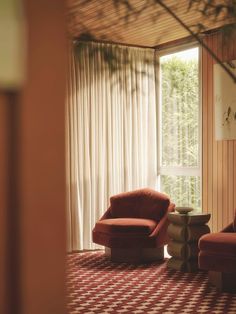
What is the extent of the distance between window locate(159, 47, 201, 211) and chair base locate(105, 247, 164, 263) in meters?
0.98

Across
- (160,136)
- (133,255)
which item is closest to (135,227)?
(133,255)

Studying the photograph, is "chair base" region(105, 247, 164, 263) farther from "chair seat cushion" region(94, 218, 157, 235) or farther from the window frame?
the window frame

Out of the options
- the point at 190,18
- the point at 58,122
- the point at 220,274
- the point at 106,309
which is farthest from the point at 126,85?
the point at 58,122

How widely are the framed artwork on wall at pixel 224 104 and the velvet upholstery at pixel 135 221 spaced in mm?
1015

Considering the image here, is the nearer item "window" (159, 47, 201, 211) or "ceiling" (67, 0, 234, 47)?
"ceiling" (67, 0, 234, 47)

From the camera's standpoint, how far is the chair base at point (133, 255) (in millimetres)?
5941

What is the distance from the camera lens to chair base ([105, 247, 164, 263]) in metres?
5.94

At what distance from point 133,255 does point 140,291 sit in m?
1.26

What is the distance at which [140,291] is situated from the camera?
15.4ft

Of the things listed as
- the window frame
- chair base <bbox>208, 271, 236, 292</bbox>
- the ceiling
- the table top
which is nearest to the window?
the window frame

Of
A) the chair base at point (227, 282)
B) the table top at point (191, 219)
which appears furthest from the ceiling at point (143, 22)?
the chair base at point (227, 282)

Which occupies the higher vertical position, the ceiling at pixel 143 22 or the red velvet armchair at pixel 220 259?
the ceiling at pixel 143 22

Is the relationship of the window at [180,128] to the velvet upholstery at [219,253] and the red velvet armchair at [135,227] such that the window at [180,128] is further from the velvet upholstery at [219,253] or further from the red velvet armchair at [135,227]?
the velvet upholstery at [219,253]

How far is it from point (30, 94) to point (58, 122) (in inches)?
2.2
